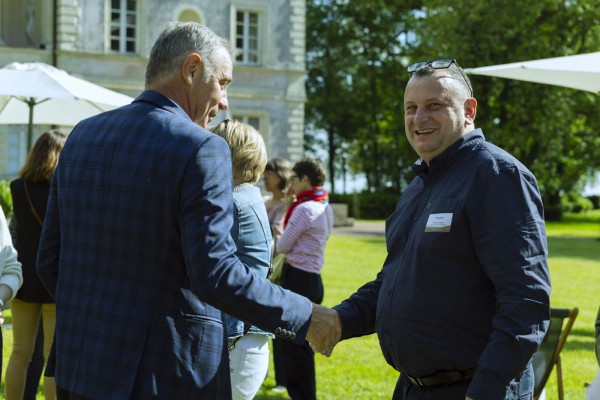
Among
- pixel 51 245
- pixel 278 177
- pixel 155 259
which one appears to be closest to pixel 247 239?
pixel 51 245

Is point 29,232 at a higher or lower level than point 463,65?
lower

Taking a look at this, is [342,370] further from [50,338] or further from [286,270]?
[50,338]

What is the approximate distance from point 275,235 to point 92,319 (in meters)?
5.71

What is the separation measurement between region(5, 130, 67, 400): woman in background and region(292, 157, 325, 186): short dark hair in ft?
7.16

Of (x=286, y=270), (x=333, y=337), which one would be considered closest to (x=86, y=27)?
(x=286, y=270)

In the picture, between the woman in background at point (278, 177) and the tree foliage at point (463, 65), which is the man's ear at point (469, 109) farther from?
the tree foliage at point (463, 65)

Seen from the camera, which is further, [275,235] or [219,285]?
[275,235]

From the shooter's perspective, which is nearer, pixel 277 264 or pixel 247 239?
pixel 247 239

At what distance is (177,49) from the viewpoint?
133 inches

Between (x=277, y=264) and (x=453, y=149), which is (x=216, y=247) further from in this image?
(x=277, y=264)

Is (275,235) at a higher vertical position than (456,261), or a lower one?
lower

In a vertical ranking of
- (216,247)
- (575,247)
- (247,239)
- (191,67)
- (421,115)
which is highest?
(191,67)

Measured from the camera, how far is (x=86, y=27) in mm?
32750

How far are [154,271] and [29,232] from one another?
3.93 m
